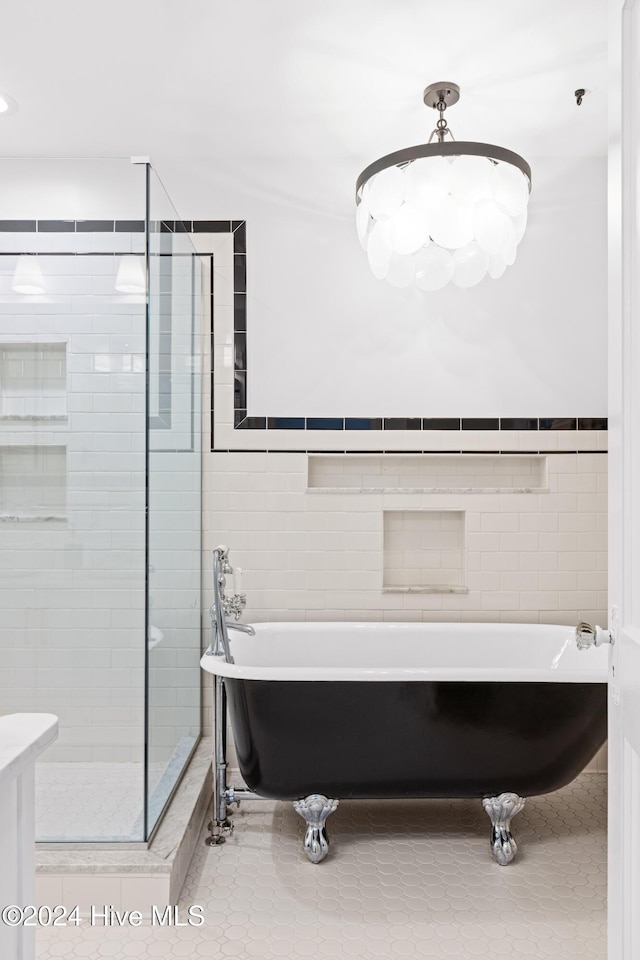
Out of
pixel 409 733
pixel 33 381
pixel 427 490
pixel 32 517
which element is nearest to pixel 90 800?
pixel 32 517

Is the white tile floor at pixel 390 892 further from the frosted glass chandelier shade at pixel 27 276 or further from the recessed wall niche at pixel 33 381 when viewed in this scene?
the frosted glass chandelier shade at pixel 27 276

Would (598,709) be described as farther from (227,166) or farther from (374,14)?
(227,166)

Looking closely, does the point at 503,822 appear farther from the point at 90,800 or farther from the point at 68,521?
the point at 68,521

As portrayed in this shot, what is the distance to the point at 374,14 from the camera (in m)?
2.24

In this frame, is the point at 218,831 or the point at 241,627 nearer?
the point at 218,831

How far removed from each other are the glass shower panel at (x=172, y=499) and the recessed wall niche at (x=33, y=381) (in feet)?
1.23

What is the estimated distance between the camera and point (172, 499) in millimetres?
2734

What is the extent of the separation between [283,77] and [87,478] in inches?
61.4

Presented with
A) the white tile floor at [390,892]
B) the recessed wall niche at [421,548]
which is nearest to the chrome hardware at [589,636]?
the white tile floor at [390,892]

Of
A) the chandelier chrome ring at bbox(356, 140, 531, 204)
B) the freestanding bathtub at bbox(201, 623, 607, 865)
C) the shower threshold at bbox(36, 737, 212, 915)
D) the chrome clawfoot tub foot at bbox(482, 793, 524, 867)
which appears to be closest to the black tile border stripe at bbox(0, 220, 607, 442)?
the chandelier chrome ring at bbox(356, 140, 531, 204)

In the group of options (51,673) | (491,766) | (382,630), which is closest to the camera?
(491,766)

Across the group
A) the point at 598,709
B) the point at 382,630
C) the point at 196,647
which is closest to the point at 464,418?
the point at 382,630

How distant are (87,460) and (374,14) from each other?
5.55ft

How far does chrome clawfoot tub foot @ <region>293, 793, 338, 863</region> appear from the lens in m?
2.49
